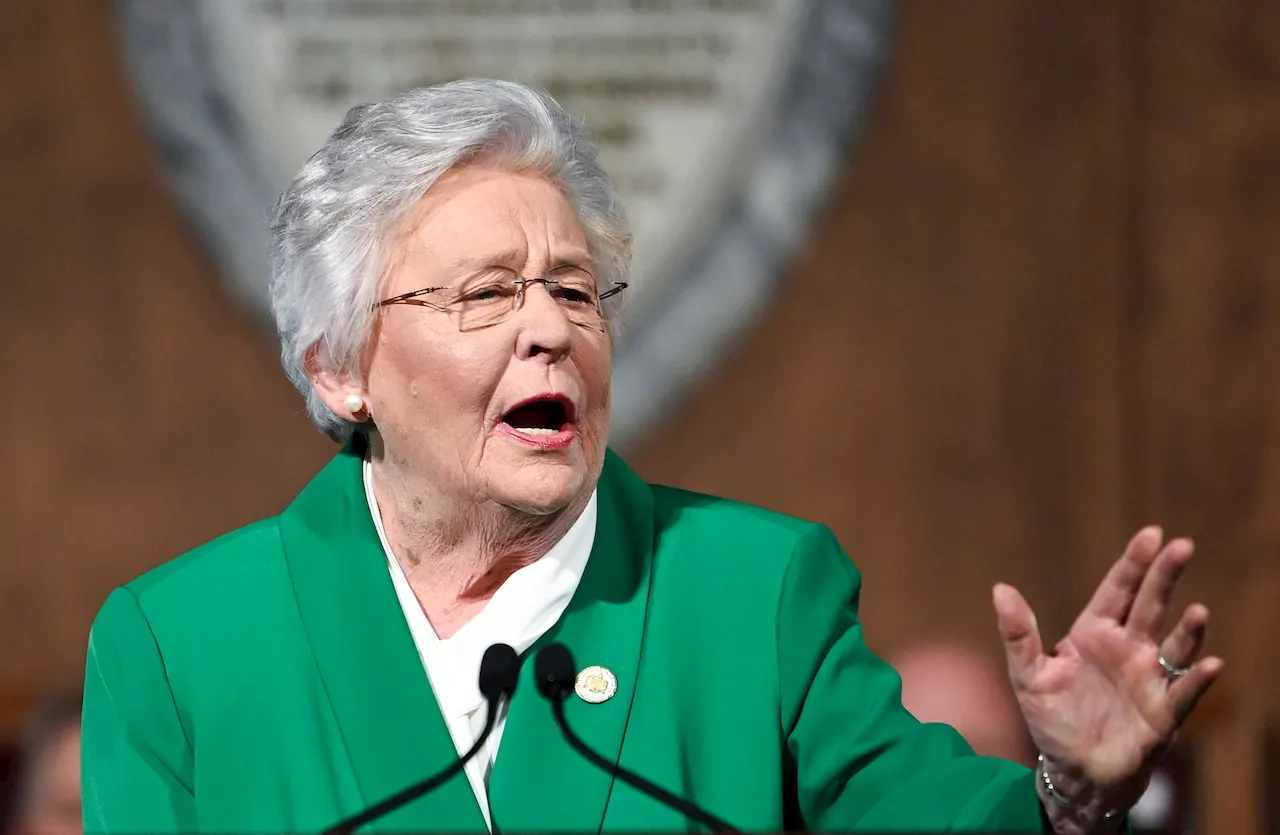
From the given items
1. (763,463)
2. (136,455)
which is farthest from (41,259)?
(763,463)

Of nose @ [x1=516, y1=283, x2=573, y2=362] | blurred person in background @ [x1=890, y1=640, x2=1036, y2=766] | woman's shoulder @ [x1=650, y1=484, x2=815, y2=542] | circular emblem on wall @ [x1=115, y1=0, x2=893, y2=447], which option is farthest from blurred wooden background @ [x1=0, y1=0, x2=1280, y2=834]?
nose @ [x1=516, y1=283, x2=573, y2=362]

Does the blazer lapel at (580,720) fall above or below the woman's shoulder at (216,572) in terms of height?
below

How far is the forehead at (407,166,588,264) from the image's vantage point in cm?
185

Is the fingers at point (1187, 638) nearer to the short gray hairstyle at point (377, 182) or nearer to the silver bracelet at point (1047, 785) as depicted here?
the silver bracelet at point (1047, 785)

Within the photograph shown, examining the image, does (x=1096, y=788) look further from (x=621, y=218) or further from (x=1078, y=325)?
(x=1078, y=325)

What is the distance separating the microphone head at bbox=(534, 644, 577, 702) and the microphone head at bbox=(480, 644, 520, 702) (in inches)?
1.1

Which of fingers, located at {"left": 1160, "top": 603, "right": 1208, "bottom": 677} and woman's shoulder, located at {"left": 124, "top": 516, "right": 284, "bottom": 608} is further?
woman's shoulder, located at {"left": 124, "top": 516, "right": 284, "bottom": 608}

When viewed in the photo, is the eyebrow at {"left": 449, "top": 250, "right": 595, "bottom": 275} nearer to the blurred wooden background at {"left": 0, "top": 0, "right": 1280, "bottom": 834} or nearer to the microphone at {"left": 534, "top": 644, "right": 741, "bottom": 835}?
the microphone at {"left": 534, "top": 644, "right": 741, "bottom": 835}

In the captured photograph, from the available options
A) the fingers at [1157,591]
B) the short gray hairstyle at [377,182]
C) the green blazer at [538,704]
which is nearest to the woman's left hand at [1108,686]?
the fingers at [1157,591]

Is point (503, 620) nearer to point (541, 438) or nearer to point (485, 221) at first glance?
point (541, 438)

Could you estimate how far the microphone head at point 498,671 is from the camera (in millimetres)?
1600

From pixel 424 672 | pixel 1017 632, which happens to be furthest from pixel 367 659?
pixel 1017 632

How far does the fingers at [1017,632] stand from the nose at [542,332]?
0.61 m

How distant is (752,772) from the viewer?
1726 mm
